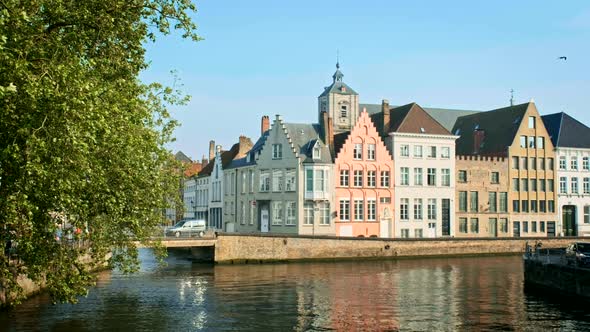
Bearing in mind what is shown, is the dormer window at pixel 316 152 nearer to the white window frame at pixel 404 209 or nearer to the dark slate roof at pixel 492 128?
the white window frame at pixel 404 209

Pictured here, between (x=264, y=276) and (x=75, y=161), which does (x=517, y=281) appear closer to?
(x=264, y=276)

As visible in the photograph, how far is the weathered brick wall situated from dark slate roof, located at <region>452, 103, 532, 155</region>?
16705mm

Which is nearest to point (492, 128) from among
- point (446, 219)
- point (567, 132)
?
point (567, 132)

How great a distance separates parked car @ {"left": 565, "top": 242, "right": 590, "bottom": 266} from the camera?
37406 mm

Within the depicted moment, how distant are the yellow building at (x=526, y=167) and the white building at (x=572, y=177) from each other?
1387mm

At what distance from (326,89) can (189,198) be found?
3860cm

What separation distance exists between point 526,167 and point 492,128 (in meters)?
6.51

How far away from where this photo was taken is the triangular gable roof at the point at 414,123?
70.6 m

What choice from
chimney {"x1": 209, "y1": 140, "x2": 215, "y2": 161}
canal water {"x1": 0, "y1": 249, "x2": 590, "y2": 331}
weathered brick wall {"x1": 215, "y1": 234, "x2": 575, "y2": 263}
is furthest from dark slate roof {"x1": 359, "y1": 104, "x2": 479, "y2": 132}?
canal water {"x1": 0, "y1": 249, "x2": 590, "y2": 331}

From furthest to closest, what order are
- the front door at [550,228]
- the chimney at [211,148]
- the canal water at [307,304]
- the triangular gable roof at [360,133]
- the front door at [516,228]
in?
the chimney at [211,148] → the front door at [550,228] → the front door at [516,228] → the triangular gable roof at [360,133] → the canal water at [307,304]

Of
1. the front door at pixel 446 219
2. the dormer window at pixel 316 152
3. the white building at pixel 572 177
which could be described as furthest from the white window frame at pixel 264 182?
the white building at pixel 572 177

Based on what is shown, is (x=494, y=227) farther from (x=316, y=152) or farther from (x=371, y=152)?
(x=316, y=152)

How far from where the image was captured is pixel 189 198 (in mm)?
105812

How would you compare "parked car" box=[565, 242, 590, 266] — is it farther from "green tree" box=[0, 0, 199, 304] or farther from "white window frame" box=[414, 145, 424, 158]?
"white window frame" box=[414, 145, 424, 158]
